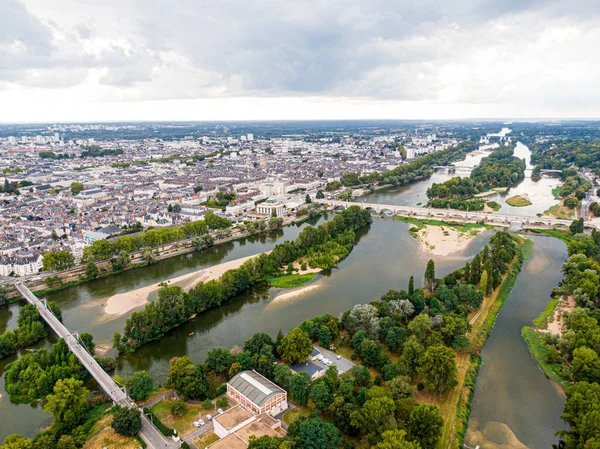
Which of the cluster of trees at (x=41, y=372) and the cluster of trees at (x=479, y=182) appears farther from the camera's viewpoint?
the cluster of trees at (x=479, y=182)

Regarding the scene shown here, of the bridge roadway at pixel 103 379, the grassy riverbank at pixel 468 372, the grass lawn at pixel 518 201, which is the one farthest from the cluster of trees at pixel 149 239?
the grass lawn at pixel 518 201

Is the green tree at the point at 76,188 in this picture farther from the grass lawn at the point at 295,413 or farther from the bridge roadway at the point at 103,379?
the grass lawn at the point at 295,413

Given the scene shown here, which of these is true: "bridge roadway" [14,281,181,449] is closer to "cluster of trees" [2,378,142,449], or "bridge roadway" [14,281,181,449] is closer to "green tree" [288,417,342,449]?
"cluster of trees" [2,378,142,449]

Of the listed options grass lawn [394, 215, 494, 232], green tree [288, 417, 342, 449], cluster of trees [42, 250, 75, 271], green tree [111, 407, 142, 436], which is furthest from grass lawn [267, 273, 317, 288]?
grass lawn [394, 215, 494, 232]

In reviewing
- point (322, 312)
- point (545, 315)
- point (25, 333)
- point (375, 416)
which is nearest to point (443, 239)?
point (545, 315)

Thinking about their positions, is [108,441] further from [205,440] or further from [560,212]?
[560,212]

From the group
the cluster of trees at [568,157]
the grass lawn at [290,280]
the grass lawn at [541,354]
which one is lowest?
the grass lawn at [541,354]

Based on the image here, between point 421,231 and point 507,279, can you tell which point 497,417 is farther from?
point 421,231
